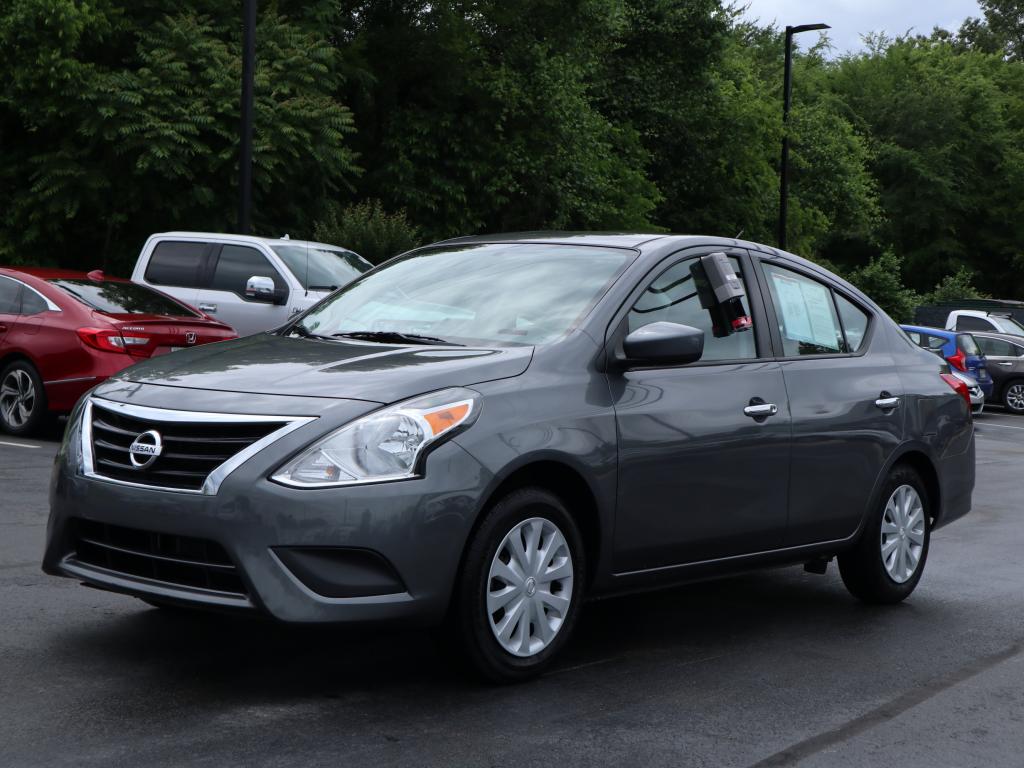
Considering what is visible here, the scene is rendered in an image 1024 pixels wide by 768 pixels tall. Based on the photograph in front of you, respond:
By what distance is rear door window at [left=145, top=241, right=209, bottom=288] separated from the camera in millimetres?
17000

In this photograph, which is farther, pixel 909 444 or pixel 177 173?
pixel 177 173

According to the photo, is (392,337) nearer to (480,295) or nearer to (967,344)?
(480,295)

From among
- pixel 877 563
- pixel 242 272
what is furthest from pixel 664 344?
pixel 242 272

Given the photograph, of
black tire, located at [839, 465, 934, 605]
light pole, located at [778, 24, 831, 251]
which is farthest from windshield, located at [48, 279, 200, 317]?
light pole, located at [778, 24, 831, 251]

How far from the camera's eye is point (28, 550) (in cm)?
738

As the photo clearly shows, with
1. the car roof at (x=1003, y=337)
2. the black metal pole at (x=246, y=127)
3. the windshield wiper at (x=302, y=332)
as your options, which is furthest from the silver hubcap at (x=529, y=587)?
the car roof at (x=1003, y=337)

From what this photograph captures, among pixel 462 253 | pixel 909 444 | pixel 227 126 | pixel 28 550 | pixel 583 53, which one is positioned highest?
pixel 583 53

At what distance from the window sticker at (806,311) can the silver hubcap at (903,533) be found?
82 centimetres

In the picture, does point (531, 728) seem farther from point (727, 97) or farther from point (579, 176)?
point (727, 97)

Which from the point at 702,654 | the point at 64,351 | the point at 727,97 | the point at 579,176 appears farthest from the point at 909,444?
the point at 727,97

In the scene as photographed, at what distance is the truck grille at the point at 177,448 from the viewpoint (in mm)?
4773

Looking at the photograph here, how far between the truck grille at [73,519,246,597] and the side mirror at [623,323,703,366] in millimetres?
1683

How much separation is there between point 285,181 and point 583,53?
33.1ft

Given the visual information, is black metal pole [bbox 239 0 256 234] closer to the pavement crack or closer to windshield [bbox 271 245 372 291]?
windshield [bbox 271 245 372 291]
